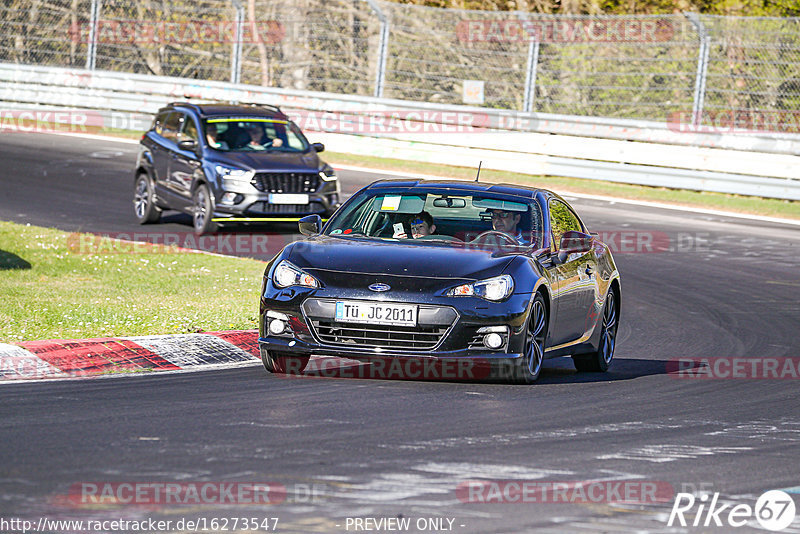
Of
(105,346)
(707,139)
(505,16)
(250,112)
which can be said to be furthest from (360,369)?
(505,16)

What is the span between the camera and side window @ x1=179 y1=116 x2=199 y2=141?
20.4 meters

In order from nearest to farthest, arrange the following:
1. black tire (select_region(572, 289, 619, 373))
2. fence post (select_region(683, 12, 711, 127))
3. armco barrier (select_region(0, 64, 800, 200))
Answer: black tire (select_region(572, 289, 619, 373)) < armco barrier (select_region(0, 64, 800, 200)) < fence post (select_region(683, 12, 711, 127))

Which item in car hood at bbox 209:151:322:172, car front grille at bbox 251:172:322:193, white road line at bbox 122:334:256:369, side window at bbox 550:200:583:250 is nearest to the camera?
white road line at bbox 122:334:256:369

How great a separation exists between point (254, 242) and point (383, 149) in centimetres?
1028

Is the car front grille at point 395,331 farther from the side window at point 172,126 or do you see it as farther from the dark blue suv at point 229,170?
the side window at point 172,126

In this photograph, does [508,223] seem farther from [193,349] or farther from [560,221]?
[193,349]

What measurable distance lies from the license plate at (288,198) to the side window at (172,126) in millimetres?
2017

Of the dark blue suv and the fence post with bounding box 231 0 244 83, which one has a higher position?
the fence post with bounding box 231 0 244 83

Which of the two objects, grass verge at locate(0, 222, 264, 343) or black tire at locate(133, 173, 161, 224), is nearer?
grass verge at locate(0, 222, 264, 343)

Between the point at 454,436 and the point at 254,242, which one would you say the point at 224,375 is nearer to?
the point at 454,436

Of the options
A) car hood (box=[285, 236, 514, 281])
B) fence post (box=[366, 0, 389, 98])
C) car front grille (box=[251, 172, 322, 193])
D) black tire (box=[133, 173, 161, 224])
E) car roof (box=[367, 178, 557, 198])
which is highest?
fence post (box=[366, 0, 389, 98])

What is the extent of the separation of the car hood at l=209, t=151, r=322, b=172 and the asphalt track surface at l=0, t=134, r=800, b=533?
803cm

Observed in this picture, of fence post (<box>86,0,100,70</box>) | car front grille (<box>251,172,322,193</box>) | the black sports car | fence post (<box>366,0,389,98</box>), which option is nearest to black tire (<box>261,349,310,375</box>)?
the black sports car

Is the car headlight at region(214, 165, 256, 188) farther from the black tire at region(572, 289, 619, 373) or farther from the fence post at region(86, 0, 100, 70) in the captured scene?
the fence post at region(86, 0, 100, 70)
